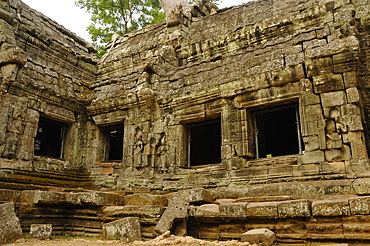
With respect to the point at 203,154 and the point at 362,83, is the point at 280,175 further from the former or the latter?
the point at 203,154

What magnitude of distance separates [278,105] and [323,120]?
3.99 ft

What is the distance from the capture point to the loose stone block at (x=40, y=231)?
5.84 metres

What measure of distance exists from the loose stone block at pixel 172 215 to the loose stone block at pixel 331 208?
82.9 inches

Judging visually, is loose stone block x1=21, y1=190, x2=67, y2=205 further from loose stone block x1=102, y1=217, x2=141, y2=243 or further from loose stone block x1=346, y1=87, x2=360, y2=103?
loose stone block x1=346, y1=87, x2=360, y2=103

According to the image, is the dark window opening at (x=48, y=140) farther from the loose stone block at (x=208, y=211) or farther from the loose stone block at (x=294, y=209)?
the loose stone block at (x=294, y=209)

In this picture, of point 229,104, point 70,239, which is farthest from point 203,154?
point 70,239

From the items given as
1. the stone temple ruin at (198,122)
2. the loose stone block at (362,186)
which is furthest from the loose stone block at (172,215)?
the loose stone block at (362,186)

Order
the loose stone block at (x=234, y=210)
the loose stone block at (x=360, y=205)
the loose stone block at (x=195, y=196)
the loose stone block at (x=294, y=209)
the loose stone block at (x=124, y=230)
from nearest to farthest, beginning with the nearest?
the loose stone block at (x=360, y=205)
the loose stone block at (x=294, y=209)
the loose stone block at (x=234, y=210)
the loose stone block at (x=124, y=230)
the loose stone block at (x=195, y=196)

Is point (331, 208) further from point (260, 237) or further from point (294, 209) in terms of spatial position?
point (260, 237)

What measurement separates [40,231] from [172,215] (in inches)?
102

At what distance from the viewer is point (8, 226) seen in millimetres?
5336

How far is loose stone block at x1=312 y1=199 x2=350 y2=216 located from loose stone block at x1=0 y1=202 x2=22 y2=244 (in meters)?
4.84

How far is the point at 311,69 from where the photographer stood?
6.67 m

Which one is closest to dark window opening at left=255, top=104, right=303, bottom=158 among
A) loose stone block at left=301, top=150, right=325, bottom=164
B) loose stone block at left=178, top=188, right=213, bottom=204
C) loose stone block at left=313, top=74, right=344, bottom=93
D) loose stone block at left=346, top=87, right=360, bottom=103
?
loose stone block at left=313, top=74, right=344, bottom=93
